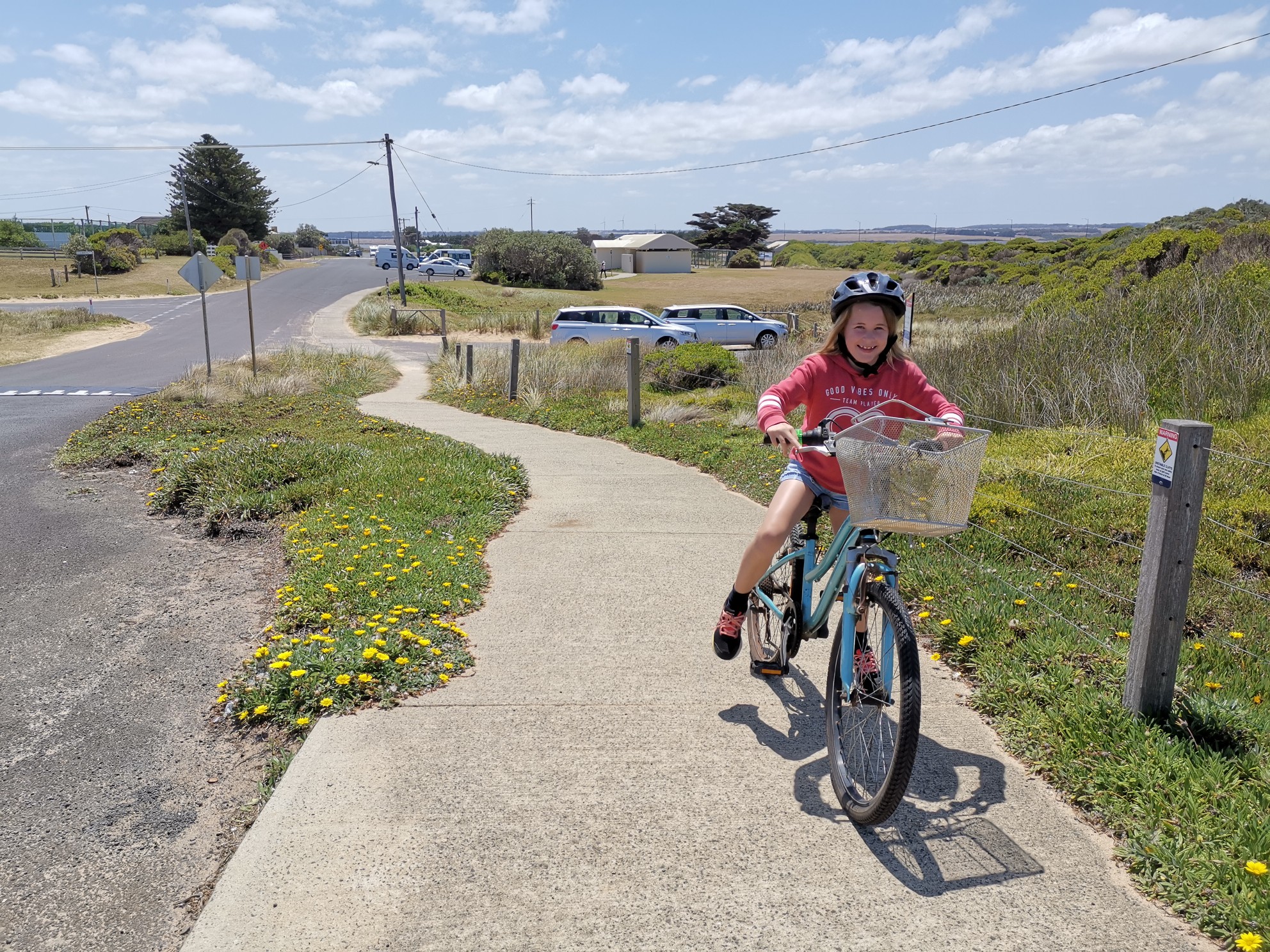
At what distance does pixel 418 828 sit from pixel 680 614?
237 cm

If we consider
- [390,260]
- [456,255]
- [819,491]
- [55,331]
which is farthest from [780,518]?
[456,255]

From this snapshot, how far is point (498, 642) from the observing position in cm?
501

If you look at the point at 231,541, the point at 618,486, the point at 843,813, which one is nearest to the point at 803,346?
the point at 618,486

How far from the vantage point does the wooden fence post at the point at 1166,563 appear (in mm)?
3432

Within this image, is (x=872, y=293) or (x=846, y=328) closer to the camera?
(x=872, y=293)

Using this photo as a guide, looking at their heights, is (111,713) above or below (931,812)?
below

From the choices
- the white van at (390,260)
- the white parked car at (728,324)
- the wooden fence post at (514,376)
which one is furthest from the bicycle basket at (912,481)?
the white van at (390,260)

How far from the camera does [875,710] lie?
10.8ft

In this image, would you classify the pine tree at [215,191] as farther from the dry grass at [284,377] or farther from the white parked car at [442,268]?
the dry grass at [284,377]

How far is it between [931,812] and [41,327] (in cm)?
4348

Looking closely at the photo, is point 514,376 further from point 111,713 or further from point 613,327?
point 613,327

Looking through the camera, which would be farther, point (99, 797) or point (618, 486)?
point (618, 486)

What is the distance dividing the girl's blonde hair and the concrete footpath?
148cm

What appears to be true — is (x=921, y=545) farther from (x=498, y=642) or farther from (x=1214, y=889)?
(x=1214, y=889)
